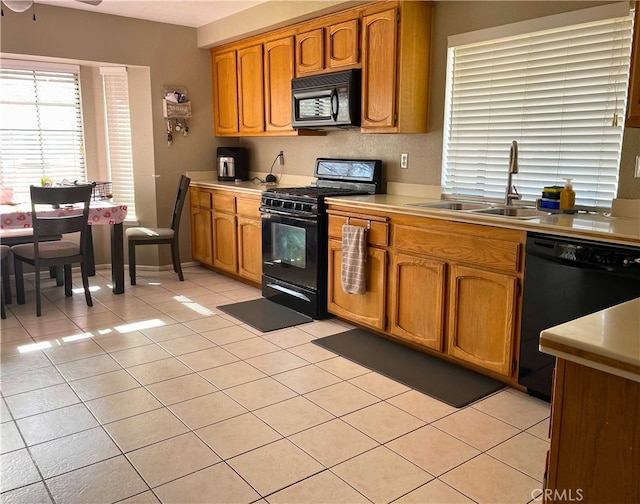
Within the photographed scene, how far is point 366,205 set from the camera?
3.59 metres

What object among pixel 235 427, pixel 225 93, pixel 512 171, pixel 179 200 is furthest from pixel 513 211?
pixel 225 93

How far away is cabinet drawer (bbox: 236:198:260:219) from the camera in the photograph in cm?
479

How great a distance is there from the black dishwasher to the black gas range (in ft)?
5.40

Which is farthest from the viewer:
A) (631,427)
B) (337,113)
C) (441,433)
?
(337,113)

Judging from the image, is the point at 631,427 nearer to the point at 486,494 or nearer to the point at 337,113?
the point at 486,494

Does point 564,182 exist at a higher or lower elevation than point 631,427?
higher

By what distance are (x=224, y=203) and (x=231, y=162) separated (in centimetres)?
69

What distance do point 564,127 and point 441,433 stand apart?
74.9 inches

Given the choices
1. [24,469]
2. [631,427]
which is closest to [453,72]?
[631,427]

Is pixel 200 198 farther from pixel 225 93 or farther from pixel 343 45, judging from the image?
pixel 343 45

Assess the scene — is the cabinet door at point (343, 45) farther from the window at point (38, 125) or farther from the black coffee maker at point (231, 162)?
the window at point (38, 125)

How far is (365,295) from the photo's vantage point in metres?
3.70

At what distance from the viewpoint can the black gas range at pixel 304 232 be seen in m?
4.01

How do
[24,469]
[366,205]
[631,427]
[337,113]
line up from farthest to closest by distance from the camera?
[337,113] → [366,205] → [24,469] → [631,427]
